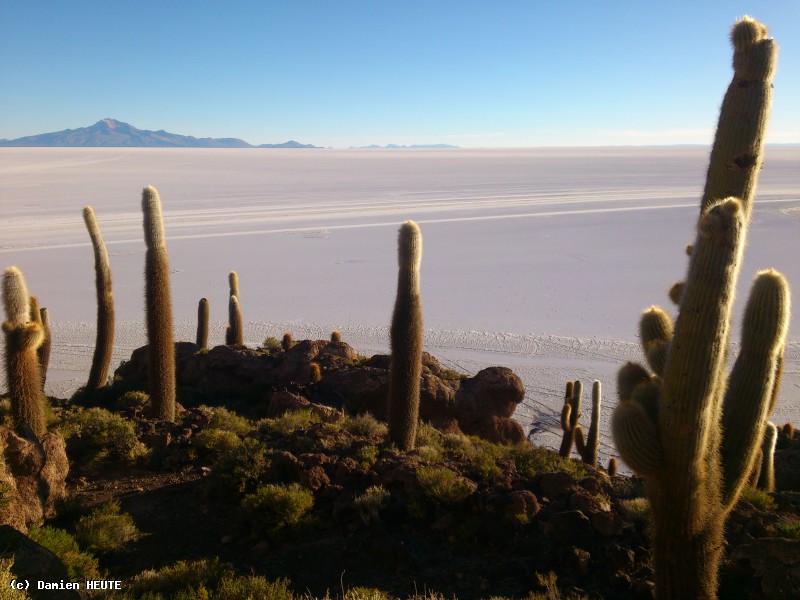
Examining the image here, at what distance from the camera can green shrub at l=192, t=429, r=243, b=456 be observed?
8719 millimetres

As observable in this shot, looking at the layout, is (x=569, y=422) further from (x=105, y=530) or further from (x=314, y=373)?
(x=105, y=530)

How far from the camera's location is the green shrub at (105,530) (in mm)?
6176

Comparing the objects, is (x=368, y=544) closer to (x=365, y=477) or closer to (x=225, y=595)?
(x=365, y=477)

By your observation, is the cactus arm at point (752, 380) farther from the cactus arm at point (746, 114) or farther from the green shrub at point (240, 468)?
the green shrub at point (240, 468)

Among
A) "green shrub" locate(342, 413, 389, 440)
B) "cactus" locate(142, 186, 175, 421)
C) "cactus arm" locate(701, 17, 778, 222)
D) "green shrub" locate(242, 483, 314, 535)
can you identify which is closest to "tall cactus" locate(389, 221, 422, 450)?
"green shrub" locate(342, 413, 389, 440)

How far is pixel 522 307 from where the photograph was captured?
20281 millimetres

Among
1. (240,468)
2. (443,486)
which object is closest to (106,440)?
(240,468)

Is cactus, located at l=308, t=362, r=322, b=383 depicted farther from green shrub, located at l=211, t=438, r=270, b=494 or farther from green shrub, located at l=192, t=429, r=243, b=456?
green shrub, located at l=211, t=438, r=270, b=494

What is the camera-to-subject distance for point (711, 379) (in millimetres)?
4426

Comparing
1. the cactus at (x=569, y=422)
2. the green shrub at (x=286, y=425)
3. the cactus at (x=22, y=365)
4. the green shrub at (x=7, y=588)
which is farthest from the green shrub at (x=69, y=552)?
the cactus at (x=569, y=422)

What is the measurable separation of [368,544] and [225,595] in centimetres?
166

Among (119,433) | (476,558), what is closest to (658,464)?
(476,558)

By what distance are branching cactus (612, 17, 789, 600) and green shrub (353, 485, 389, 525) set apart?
104 inches

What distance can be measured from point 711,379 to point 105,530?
5.37m
